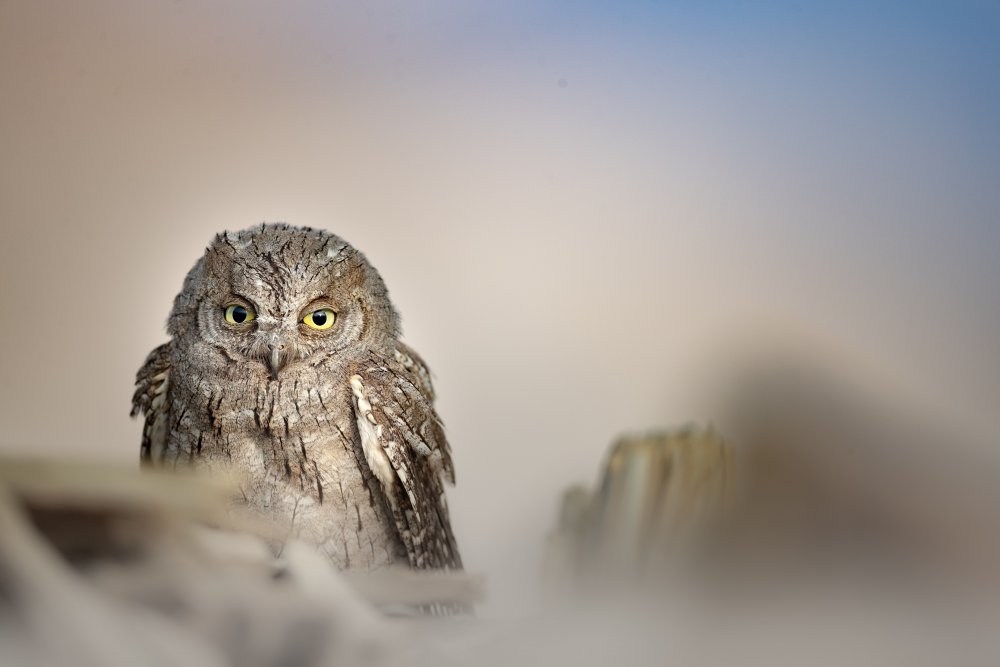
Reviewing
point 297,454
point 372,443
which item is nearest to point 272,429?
point 297,454

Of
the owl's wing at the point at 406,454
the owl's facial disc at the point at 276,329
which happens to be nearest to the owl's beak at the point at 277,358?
the owl's facial disc at the point at 276,329

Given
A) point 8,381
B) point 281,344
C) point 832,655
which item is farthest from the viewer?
point 8,381

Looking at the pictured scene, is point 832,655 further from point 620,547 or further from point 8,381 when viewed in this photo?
point 8,381

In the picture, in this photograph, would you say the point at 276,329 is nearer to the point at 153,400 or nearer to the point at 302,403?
the point at 302,403

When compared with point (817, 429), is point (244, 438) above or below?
above

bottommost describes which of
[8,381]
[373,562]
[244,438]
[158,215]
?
[373,562]

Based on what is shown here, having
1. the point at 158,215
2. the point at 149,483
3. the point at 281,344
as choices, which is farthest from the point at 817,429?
the point at 158,215

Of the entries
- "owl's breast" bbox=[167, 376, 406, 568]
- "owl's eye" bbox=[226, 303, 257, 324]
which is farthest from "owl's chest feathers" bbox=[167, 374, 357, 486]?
"owl's eye" bbox=[226, 303, 257, 324]

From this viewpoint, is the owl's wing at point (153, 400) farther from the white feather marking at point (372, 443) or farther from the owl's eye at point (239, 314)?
the white feather marking at point (372, 443)
